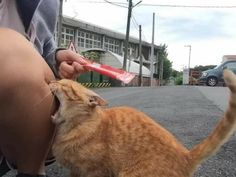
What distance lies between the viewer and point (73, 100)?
222 centimetres

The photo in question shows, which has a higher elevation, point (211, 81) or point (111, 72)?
point (111, 72)

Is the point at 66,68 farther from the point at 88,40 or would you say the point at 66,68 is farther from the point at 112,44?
the point at 112,44

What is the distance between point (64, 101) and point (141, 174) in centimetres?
49

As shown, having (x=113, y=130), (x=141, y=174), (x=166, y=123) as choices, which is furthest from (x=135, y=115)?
(x=166, y=123)

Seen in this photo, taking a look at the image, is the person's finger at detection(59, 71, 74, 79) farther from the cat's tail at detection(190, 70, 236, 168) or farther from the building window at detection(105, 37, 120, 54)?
the building window at detection(105, 37, 120, 54)

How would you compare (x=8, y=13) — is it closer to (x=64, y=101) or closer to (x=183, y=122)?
(x=64, y=101)

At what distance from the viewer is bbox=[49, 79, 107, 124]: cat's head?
216 centimetres

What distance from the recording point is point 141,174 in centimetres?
213

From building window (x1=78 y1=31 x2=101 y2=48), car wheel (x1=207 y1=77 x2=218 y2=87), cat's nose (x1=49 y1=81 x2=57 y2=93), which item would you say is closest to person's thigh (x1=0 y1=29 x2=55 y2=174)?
cat's nose (x1=49 y1=81 x2=57 y2=93)

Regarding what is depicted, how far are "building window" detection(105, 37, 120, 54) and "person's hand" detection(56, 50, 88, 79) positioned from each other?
45696 mm

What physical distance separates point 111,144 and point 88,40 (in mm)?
40969

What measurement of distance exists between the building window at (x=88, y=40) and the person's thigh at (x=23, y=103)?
39.3m

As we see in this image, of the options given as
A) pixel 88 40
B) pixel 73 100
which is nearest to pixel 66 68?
pixel 73 100

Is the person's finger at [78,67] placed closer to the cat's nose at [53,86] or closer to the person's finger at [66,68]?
the person's finger at [66,68]
